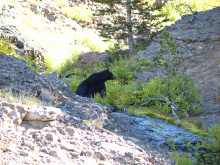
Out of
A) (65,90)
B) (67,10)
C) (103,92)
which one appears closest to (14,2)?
(67,10)

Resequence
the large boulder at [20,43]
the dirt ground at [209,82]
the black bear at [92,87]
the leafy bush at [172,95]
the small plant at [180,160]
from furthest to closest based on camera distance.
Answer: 1. the large boulder at [20,43]
2. the black bear at [92,87]
3. the dirt ground at [209,82]
4. the leafy bush at [172,95]
5. the small plant at [180,160]

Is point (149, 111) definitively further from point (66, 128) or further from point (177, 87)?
point (66, 128)

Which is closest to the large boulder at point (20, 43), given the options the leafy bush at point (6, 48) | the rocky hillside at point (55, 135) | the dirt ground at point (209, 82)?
the leafy bush at point (6, 48)

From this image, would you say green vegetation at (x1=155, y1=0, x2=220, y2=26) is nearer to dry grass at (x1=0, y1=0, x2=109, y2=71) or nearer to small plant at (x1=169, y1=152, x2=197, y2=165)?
dry grass at (x1=0, y1=0, x2=109, y2=71)

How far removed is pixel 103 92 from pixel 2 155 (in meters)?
5.38

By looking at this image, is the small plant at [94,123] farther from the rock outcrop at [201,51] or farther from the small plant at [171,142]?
the rock outcrop at [201,51]

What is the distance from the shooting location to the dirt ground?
7.01 metres

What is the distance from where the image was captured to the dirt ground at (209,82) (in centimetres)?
701

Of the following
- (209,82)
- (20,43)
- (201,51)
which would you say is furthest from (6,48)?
(201,51)

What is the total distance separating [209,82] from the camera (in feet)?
28.2

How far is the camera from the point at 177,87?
7512 mm

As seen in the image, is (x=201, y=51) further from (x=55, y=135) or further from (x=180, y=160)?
(x=55, y=135)

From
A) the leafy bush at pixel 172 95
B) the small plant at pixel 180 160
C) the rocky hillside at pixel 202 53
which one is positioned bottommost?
the small plant at pixel 180 160

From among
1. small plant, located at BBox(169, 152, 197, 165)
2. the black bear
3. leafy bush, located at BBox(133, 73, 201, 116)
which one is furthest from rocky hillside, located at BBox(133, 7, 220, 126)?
small plant, located at BBox(169, 152, 197, 165)
